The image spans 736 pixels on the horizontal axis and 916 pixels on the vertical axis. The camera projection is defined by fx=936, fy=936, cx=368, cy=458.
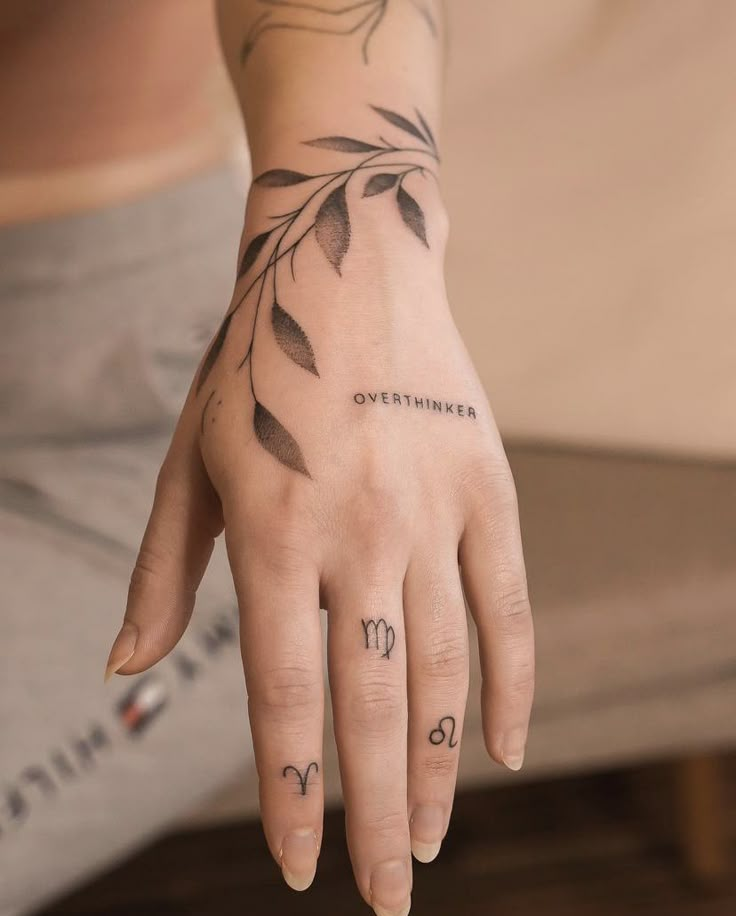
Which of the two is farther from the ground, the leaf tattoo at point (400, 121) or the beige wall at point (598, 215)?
the leaf tattoo at point (400, 121)

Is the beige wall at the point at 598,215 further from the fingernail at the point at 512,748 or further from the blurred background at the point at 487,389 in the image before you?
the fingernail at the point at 512,748

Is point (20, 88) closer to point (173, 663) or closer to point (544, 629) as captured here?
point (173, 663)

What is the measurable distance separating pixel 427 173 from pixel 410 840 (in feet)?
1.39

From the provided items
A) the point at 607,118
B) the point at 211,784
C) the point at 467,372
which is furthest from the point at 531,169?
the point at 211,784

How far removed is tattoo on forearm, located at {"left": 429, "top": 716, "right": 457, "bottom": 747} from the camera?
0.50m

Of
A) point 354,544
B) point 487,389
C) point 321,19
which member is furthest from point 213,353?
point 487,389

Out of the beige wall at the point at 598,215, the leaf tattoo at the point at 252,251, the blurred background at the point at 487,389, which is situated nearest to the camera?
the leaf tattoo at the point at 252,251

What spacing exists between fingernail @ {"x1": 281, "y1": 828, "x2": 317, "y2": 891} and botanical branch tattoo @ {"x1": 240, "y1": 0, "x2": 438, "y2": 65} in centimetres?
50

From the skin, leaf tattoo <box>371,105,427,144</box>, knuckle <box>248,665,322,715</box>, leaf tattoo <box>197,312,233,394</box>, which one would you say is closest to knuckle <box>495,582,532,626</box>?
the skin

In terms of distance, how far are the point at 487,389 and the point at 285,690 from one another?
1.86ft

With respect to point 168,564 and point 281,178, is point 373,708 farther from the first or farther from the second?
point 281,178

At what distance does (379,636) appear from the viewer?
0.48m

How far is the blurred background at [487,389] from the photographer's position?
770mm

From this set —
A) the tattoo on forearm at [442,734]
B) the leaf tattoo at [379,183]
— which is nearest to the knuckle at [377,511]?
the tattoo on forearm at [442,734]
